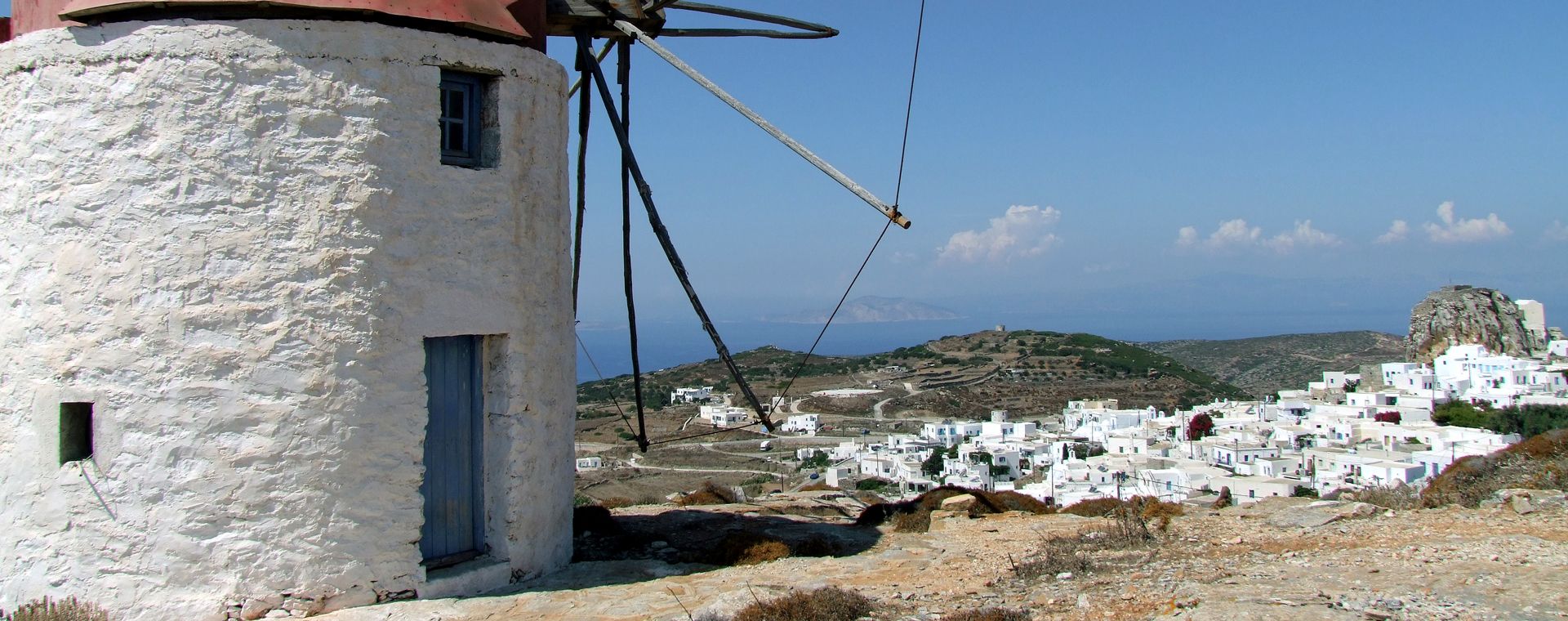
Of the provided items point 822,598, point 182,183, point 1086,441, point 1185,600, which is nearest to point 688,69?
point 182,183

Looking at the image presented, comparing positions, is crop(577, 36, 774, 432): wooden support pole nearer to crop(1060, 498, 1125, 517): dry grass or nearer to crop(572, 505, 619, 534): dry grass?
crop(572, 505, 619, 534): dry grass

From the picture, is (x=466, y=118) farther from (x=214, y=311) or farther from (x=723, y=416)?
(x=723, y=416)

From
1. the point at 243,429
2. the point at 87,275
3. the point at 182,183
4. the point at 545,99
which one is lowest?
the point at 243,429

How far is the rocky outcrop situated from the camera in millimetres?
60594

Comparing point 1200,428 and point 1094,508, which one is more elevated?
point 1094,508

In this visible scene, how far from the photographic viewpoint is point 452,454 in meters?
7.06

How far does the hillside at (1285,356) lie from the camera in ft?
276

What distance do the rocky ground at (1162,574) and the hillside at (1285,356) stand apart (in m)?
72.1

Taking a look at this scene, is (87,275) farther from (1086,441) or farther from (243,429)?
(1086,441)

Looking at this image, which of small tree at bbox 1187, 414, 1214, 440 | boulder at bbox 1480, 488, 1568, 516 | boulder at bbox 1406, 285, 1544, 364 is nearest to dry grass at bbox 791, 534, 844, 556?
boulder at bbox 1480, 488, 1568, 516

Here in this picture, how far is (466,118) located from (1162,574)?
5.86 m

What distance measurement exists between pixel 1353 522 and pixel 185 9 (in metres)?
9.68

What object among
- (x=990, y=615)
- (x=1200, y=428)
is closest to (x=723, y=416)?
(x=1200, y=428)

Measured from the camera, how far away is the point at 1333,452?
34938 mm
